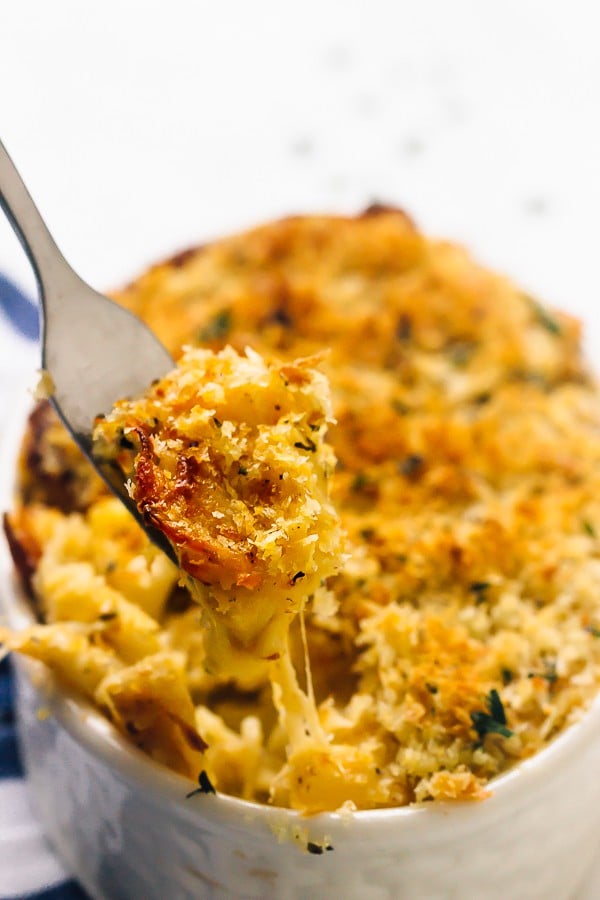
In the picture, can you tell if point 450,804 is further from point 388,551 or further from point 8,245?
point 8,245

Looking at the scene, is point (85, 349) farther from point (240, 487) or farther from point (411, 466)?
point (411, 466)

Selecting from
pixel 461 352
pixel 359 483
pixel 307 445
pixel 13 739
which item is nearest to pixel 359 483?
pixel 359 483

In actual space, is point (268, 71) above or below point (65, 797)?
above

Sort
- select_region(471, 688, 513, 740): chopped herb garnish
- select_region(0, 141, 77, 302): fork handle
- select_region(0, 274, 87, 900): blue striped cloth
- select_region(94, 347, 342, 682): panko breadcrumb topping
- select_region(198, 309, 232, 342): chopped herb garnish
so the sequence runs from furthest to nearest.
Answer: select_region(198, 309, 232, 342): chopped herb garnish < select_region(0, 274, 87, 900): blue striped cloth < select_region(471, 688, 513, 740): chopped herb garnish < select_region(0, 141, 77, 302): fork handle < select_region(94, 347, 342, 682): panko breadcrumb topping

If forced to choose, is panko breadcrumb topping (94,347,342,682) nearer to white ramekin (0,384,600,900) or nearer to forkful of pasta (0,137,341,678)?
forkful of pasta (0,137,341,678)

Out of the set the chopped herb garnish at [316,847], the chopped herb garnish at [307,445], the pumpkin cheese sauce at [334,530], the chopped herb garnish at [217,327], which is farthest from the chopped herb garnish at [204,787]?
the chopped herb garnish at [217,327]

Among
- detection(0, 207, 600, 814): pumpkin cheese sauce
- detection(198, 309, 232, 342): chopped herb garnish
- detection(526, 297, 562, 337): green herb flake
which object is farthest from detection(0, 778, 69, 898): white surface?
detection(526, 297, 562, 337): green herb flake

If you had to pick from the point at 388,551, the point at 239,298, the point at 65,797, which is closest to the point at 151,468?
the point at 388,551
